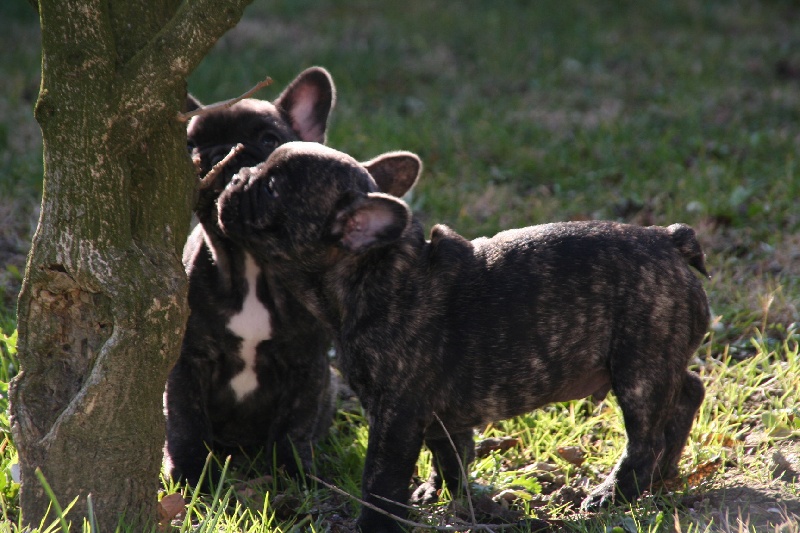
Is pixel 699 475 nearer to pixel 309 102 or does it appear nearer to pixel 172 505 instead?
pixel 172 505

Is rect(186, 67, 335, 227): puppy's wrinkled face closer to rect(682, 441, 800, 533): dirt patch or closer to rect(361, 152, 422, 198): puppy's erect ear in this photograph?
rect(361, 152, 422, 198): puppy's erect ear

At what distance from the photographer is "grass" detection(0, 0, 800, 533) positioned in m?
3.91

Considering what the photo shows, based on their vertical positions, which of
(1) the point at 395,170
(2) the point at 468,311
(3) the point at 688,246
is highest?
(1) the point at 395,170

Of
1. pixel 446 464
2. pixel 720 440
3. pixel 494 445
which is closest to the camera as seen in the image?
pixel 446 464

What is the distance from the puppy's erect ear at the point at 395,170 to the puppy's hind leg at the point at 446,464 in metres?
1.15

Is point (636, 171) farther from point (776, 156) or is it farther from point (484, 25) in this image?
point (484, 25)

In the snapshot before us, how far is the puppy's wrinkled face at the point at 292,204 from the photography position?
368cm

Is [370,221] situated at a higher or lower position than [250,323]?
higher

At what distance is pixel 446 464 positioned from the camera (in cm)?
402

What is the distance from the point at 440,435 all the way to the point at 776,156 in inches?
184

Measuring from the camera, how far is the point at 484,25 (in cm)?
1123

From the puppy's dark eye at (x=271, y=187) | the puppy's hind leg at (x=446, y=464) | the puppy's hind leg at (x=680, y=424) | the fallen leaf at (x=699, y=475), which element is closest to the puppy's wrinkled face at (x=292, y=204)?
the puppy's dark eye at (x=271, y=187)

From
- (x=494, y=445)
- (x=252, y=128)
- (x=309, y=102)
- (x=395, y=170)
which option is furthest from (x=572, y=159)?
(x=252, y=128)

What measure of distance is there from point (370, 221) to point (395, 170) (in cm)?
83
